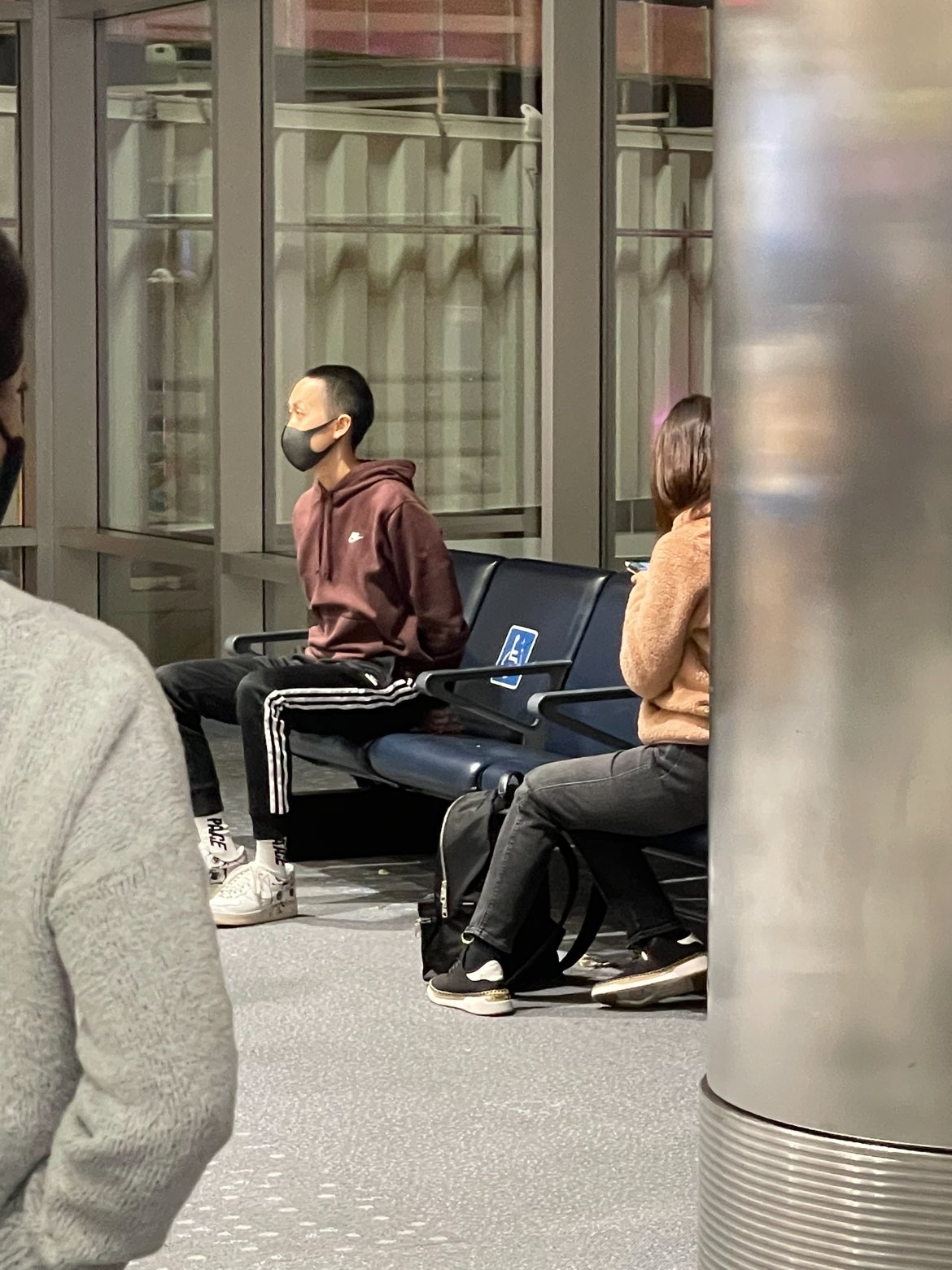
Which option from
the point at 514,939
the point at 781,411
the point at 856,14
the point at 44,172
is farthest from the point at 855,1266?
the point at 44,172

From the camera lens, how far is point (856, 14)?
254 centimetres

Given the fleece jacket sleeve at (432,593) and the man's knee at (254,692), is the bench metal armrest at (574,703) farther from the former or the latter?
the man's knee at (254,692)

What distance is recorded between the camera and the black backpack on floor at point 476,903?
4910 millimetres

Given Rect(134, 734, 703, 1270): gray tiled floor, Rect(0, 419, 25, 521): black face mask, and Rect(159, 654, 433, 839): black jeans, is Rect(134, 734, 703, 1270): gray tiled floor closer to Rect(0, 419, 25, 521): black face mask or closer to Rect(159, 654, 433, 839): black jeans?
Rect(159, 654, 433, 839): black jeans

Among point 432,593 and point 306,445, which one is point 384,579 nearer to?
point 432,593

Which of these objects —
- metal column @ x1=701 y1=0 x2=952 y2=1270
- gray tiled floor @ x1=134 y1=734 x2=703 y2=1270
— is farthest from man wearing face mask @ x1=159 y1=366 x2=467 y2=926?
metal column @ x1=701 y1=0 x2=952 y2=1270

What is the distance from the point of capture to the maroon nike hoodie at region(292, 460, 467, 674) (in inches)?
238

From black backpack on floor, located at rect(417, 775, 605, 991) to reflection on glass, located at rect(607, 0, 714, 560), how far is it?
285cm

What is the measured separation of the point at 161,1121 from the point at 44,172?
30.9ft

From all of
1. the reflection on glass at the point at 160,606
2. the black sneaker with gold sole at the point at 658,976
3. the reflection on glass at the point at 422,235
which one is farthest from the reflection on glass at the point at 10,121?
the black sneaker with gold sole at the point at 658,976

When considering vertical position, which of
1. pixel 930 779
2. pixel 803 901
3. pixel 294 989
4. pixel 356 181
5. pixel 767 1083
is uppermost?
pixel 356 181

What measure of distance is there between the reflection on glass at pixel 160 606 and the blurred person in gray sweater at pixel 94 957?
27.2ft

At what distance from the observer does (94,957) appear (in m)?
1.15

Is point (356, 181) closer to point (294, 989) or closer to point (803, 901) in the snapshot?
point (294, 989)
